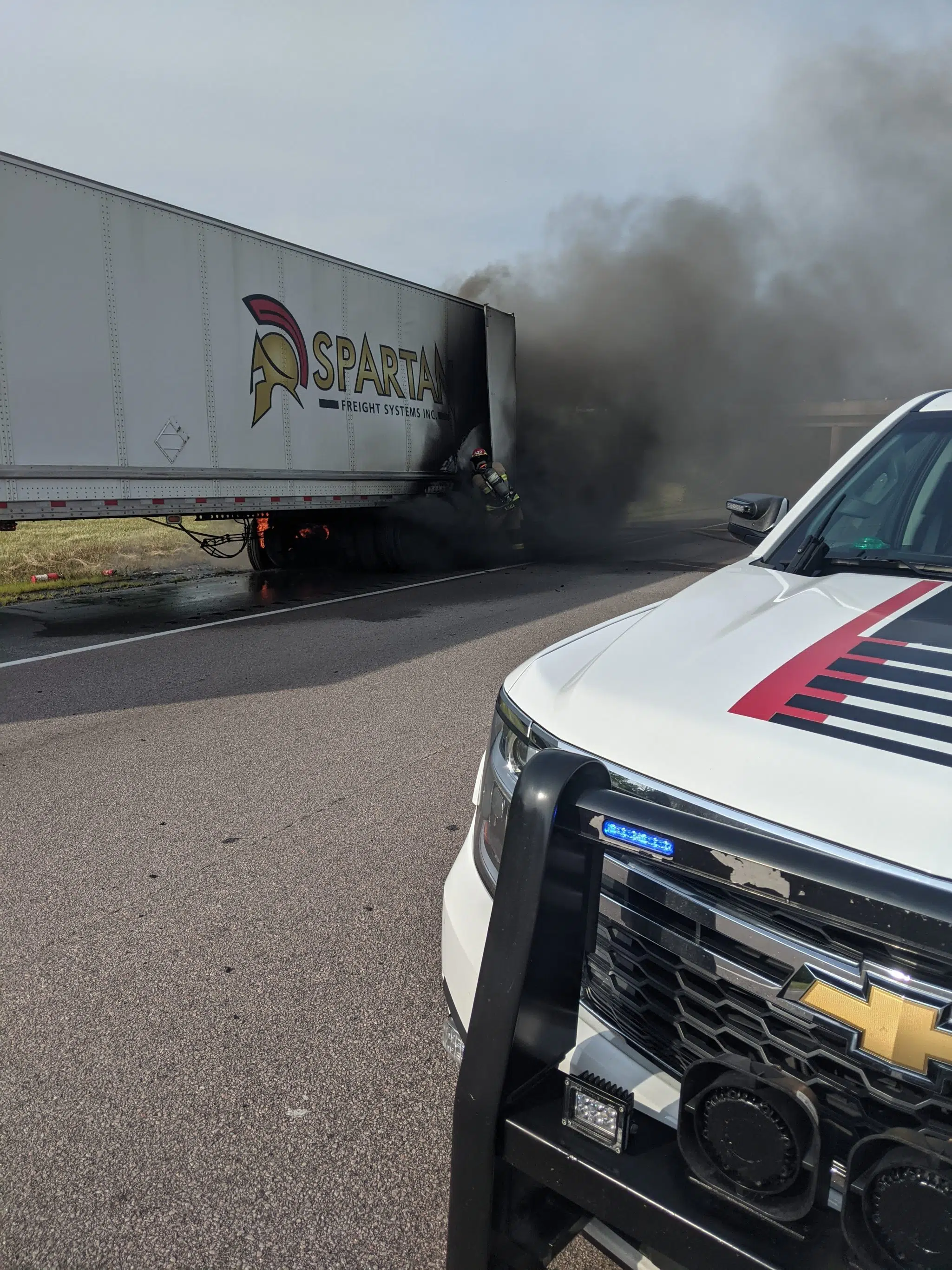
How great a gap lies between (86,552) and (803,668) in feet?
50.4

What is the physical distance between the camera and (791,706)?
1.62m

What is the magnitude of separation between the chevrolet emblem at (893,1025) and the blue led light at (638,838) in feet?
0.91

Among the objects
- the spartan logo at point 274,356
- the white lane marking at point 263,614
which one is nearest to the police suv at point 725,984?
the white lane marking at point 263,614

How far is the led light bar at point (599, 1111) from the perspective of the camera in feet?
4.25

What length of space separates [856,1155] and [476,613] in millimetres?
8611

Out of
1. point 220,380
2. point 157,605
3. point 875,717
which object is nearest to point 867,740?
point 875,717

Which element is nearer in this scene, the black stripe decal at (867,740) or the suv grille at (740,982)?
the suv grille at (740,982)

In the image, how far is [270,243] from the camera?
1076 centimetres

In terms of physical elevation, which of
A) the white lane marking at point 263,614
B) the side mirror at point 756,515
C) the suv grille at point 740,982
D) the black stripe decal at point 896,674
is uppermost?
the side mirror at point 756,515

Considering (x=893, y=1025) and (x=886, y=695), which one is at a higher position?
(x=886, y=695)

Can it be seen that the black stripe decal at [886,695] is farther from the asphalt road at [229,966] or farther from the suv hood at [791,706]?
the asphalt road at [229,966]

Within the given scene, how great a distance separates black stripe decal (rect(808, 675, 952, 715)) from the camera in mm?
1542

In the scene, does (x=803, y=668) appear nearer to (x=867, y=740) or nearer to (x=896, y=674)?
(x=896, y=674)

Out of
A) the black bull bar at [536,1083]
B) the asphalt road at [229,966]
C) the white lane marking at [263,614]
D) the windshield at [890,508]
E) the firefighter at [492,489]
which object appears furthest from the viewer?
the firefighter at [492,489]
